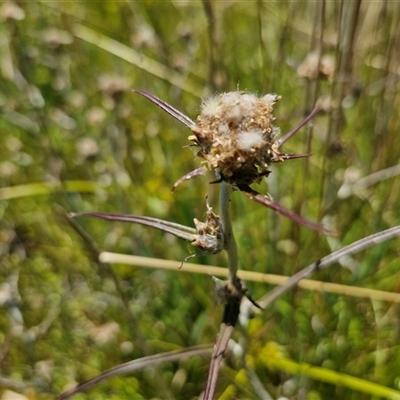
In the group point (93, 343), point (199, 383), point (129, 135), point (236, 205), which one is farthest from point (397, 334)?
point (129, 135)

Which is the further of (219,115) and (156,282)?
(156,282)

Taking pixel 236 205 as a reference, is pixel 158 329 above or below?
below

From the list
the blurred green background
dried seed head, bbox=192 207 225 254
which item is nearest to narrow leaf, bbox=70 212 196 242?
dried seed head, bbox=192 207 225 254

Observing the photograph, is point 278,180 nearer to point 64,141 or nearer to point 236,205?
point 236,205

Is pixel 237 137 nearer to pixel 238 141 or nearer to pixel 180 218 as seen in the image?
pixel 238 141

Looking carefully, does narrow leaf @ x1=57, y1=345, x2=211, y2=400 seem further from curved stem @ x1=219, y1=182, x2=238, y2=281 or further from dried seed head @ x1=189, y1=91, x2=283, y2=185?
dried seed head @ x1=189, y1=91, x2=283, y2=185

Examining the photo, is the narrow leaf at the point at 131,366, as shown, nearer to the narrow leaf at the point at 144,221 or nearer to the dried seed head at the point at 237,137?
the narrow leaf at the point at 144,221
